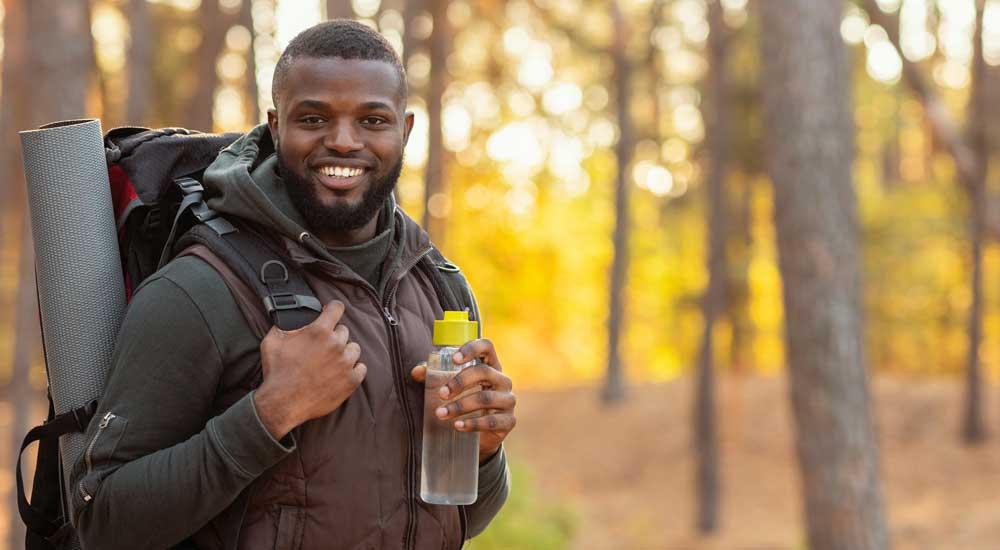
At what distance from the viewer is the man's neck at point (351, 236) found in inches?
108

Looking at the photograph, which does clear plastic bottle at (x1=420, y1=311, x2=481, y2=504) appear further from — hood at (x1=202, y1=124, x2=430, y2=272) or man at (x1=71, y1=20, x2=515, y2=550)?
hood at (x1=202, y1=124, x2=430, y2=272)

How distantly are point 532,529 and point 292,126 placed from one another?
923 centimetres

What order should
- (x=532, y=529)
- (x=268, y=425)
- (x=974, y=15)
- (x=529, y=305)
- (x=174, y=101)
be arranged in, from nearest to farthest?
(x=268, y=425) → (x=532, y=529) → (x=974, y=15) → (x=174, y=101) → (x=529, y=305)

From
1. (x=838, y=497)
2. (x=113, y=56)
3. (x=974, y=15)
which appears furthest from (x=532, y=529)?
(x=113, y=56)

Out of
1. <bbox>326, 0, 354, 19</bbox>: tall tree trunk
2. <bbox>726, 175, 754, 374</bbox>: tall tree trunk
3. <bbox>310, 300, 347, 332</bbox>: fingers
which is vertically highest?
<bbox>326, 0, 354, 19</bbox>: tall tree trunk

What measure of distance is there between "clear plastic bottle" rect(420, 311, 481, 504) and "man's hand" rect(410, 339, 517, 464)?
18 millimetres

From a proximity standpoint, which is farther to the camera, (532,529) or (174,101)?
(174,101)

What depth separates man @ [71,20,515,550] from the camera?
2.40 m

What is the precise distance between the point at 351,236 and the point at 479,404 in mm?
497

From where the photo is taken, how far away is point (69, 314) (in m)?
2.62

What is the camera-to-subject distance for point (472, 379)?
259 centimetres

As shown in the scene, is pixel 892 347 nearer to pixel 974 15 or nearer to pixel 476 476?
pixel 974 15

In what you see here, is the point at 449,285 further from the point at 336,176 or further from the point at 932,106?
the point at 932,106

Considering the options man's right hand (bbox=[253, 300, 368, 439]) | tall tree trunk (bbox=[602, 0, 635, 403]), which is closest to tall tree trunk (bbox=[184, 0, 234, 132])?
man's right hand (bbox=[253, 300, 368, 439])
